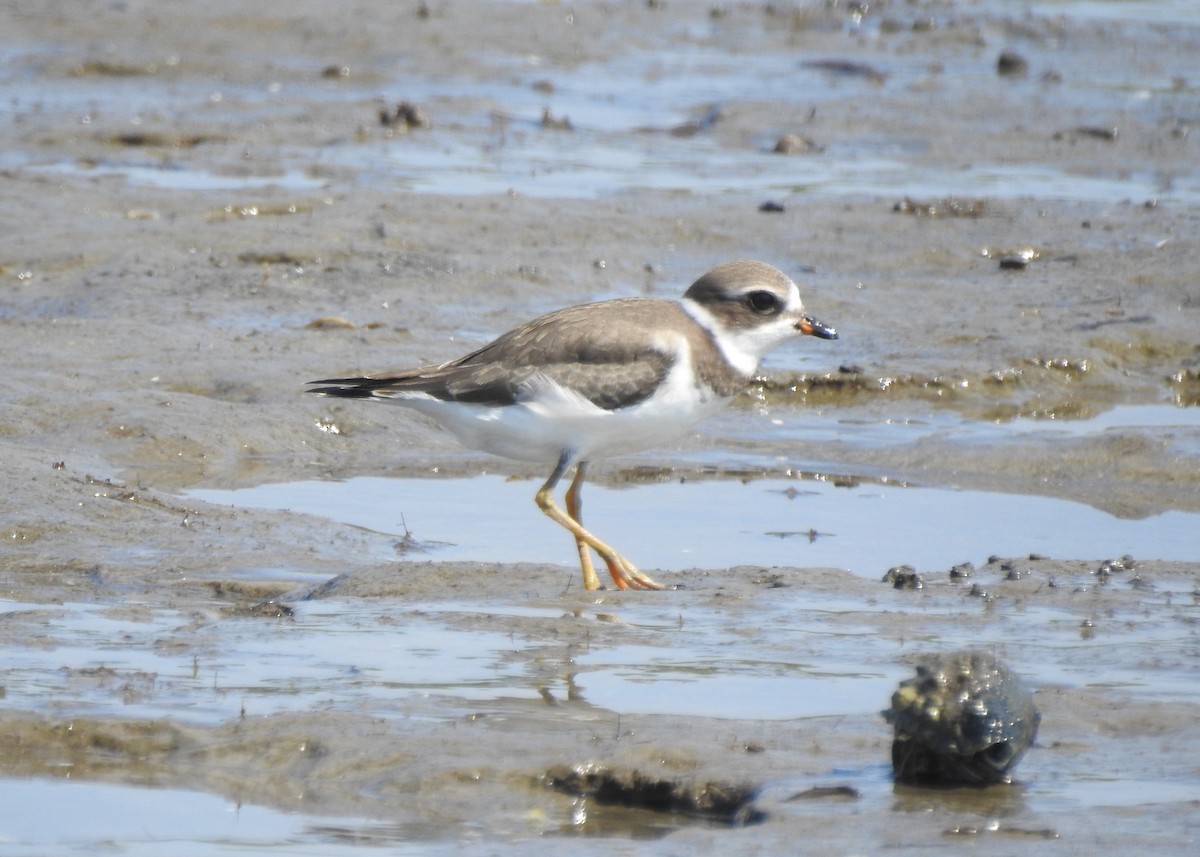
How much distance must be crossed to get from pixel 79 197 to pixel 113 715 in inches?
348

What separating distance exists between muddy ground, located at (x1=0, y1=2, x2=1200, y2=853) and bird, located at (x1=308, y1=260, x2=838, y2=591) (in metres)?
0.55

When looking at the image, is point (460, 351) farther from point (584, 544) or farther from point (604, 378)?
point (604, 378)

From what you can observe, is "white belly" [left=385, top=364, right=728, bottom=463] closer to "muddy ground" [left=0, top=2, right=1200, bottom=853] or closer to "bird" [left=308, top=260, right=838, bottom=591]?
"bird" [left=308, top=260, right=838, bottom=591]

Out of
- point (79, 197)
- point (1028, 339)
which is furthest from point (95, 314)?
point (1028, 339)

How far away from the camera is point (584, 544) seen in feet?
23.5

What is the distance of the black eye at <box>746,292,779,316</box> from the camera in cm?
726

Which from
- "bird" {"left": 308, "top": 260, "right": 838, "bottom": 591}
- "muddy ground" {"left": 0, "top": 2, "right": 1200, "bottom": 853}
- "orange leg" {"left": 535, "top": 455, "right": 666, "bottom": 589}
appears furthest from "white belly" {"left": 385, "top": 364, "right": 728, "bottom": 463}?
"muddy ground" {"left": 0, "top": 2, "right": 1200, "bottom": 853}

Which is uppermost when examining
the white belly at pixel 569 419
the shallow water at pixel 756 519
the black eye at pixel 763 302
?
the black eye at pixel 763 302

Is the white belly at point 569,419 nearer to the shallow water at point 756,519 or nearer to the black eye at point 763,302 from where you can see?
the black eye at point 763,302

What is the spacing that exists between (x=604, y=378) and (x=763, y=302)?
0.80 metres

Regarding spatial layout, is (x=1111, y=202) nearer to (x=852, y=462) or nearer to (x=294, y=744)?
(x=852, y=462)

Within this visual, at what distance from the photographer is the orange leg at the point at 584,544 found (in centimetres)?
690

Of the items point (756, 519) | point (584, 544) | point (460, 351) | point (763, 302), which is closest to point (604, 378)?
point (584, 544)

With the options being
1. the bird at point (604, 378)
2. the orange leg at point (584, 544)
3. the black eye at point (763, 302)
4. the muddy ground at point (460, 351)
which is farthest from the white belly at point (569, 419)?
the muddy ground at point (460, 351)
